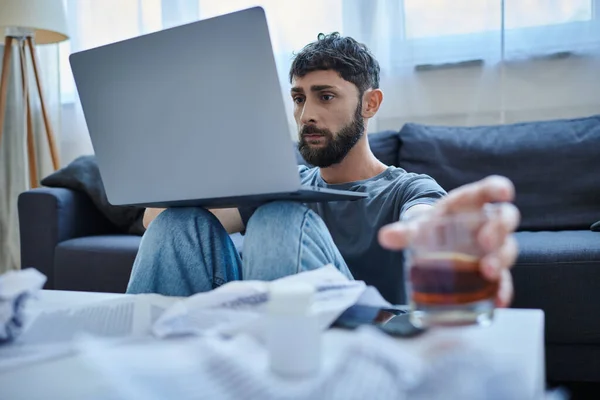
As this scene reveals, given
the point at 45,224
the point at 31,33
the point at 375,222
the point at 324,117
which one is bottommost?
the point at 45,224

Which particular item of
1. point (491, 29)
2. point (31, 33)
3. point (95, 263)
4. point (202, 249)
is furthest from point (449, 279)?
point (31, 33)

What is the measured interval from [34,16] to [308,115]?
5.52 feet

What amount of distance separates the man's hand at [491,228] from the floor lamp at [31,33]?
2.43 m

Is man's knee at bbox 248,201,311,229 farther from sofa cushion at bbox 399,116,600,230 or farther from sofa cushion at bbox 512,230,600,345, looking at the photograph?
sofa cushion at bbox 399,116,600,230

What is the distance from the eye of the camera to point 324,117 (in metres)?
1.52

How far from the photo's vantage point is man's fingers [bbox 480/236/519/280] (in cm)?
56

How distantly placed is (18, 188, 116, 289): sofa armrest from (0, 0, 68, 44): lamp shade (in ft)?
2.71

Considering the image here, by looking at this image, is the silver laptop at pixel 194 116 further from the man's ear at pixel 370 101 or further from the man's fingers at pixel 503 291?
the man's ear at pixel 370 101

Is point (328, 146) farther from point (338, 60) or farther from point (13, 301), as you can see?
point (13, 301)

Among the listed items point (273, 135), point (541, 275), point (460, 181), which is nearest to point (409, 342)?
point (273, 135)

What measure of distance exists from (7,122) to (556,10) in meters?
2.57

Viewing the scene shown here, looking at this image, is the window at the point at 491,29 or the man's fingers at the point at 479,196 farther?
the window at the point at 491,29

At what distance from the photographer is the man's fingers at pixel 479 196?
584mm

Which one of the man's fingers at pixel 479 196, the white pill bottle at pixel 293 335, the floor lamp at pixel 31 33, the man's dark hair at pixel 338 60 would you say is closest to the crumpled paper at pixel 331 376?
the white pill bottle at pixel 293 335
